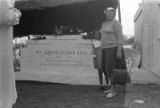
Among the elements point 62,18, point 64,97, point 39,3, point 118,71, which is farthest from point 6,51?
point 62,18

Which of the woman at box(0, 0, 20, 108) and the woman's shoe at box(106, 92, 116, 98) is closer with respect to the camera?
the woman at box(0, 0, 20, 108)

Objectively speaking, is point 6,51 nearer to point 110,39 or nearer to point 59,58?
point 110,39

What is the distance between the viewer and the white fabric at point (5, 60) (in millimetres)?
3543

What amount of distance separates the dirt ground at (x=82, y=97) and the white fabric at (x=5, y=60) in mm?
2291

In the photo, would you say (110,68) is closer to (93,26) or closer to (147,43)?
(147,43)

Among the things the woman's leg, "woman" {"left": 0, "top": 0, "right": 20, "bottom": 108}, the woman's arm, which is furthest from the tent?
"woman" {"left": 0, "top": 0, "right": 20, "bottom": 108}

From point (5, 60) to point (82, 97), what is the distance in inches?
127

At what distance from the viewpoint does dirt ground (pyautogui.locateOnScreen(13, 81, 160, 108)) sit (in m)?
6.03

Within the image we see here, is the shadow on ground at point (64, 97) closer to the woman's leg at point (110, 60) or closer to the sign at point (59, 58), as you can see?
the woman's leg at point (110, 60)

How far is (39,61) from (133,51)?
2425mm

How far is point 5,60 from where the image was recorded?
12.0ft

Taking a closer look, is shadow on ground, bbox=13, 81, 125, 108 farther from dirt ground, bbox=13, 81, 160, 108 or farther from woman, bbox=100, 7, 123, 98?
woman, bbox=100, 7, 123, 98

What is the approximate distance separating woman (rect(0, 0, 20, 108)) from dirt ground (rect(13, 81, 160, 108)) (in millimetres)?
2295

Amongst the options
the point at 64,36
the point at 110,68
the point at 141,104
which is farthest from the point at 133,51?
the point at 141,104
